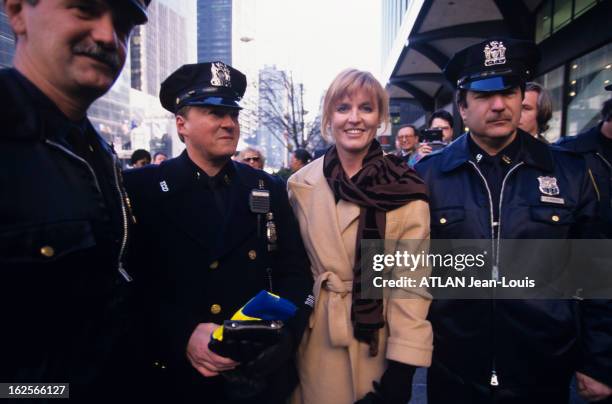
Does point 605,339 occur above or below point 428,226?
below

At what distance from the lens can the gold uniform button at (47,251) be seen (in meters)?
1.04

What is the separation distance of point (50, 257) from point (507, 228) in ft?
6.36

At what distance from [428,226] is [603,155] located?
232 centimetres

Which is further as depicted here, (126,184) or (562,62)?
(562,62)

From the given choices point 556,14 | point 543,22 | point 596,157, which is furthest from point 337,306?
point 543,22

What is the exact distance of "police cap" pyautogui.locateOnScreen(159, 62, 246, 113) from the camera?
6.75 ft

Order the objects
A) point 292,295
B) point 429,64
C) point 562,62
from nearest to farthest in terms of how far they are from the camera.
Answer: point 292,295 → point 562,62 → point 429,64

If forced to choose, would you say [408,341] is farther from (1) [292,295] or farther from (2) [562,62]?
(2) [562,62]

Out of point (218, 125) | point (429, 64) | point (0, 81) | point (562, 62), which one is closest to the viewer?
point (0, 81)

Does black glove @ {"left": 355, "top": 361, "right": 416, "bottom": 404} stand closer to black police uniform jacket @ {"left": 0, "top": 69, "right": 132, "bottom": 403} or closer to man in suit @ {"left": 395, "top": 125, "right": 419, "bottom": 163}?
black police uniform jacket @ {"left": 0, "top": 69, "right": 132, "bottom": 403}

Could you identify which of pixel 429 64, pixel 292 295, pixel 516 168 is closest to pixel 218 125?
pixel 292 295

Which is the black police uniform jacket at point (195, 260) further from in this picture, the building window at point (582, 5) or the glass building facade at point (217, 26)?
the glass building facade at point (217, 26)

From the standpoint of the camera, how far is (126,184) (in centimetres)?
191

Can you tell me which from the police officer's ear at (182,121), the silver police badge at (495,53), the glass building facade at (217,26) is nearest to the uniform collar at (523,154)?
the silver police badge at (495,53)
